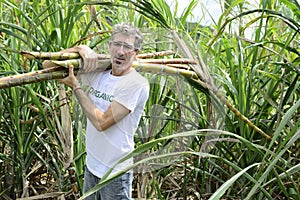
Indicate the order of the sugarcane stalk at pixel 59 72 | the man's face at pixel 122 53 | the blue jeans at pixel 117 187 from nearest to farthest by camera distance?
the sugarcane stalk at pixel 59 72 < the man's face at pixel 122 53 < the blue jeans at pixel 117 187

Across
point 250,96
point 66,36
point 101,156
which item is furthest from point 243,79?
point 66,36

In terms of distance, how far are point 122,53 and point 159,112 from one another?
10.6 inches

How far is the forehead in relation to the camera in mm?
1468

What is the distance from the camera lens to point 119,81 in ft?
4.82

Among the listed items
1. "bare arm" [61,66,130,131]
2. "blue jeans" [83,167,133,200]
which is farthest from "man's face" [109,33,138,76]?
"blue jeans" [83,167,133,200]

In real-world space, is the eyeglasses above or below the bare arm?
above

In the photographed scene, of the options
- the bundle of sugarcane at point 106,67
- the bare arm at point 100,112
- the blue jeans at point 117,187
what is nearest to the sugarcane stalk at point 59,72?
the bundle of sugarcane at point 106,67

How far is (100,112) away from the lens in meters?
1.59

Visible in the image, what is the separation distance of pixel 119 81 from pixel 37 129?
923 mm

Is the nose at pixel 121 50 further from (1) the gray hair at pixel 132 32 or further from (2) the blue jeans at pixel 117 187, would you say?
(2) the blue jeans at pixel 117 187

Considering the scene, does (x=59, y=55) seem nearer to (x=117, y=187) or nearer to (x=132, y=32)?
(x=132, y=32)

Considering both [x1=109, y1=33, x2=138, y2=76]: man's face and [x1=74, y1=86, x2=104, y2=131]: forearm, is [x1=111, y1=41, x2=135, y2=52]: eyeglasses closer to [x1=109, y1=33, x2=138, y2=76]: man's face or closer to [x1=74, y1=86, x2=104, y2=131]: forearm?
[x1=109, y1=33, x2=138, y2=76]: man's face

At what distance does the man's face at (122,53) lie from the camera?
4.72 ft

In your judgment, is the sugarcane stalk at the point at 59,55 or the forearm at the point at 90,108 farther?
the forearm at the point at 90,108
